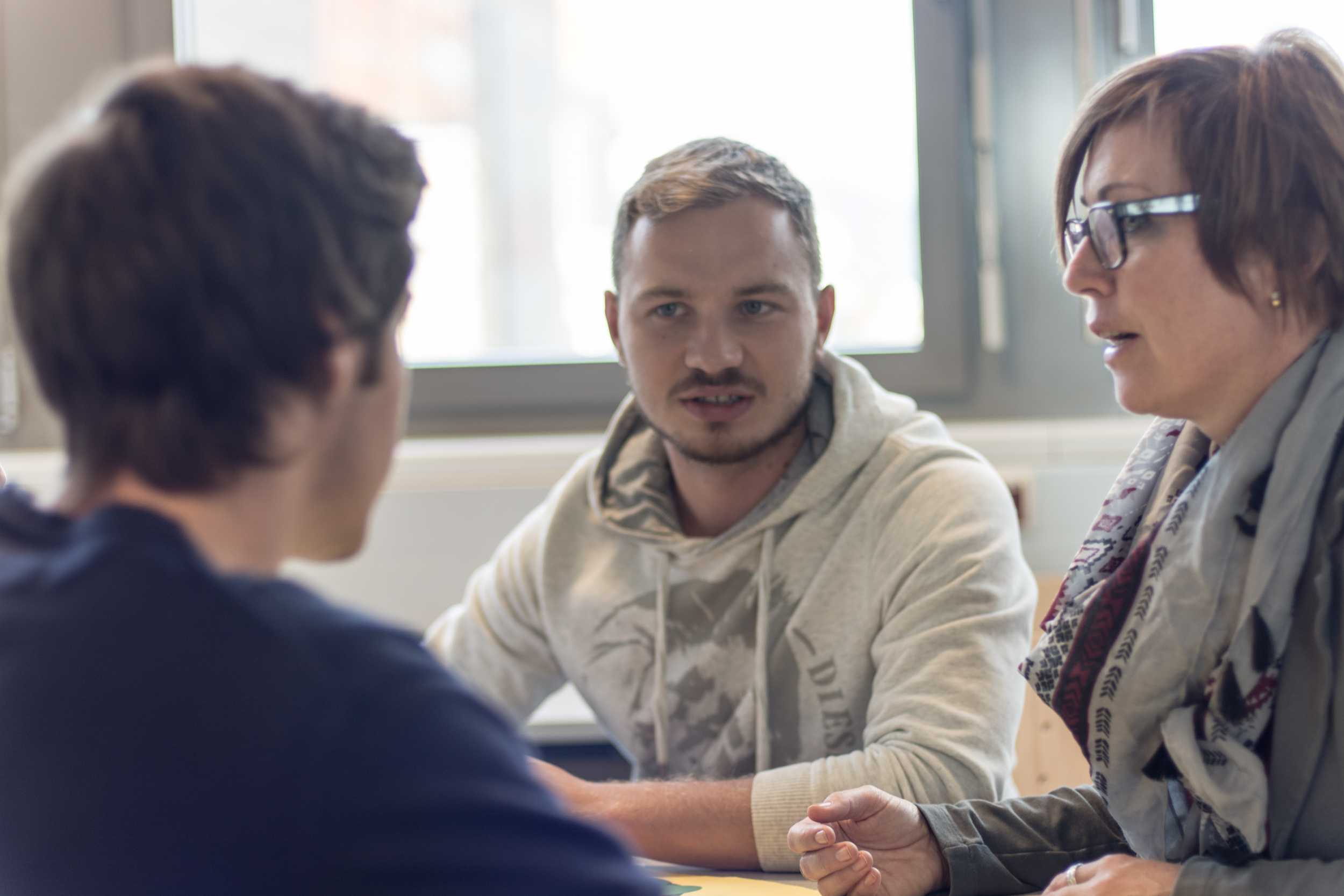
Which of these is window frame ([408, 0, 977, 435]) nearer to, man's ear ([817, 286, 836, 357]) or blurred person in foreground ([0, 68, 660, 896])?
man's ear ([817, 286, 836, 357])

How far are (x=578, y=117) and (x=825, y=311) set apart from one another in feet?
3.04

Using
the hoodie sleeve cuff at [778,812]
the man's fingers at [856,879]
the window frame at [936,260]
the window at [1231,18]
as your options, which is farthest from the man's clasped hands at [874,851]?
the window at [1231,18]

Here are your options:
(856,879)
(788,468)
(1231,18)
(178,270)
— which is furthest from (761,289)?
(1231,18)

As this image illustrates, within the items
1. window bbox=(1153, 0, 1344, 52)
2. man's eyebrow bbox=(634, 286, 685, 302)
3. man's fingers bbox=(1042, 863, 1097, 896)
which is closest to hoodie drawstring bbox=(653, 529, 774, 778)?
man's eyebrow bbox=(634, 286, 685, 302)

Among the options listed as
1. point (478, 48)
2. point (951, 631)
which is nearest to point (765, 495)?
point (951, 631)

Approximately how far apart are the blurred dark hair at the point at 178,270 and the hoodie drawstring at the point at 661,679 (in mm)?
1002

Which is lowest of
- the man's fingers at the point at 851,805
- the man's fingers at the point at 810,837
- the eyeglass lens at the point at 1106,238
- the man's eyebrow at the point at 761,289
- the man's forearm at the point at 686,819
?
the man's forearm at the point at 686,819

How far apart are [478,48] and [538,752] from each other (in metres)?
1.40

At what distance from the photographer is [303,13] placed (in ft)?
7.73

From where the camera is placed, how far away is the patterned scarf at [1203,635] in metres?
0.95

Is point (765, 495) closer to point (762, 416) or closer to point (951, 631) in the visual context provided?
point (762, 416)

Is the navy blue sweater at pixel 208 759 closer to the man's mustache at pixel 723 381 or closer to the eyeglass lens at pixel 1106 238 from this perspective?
the eyeglass lens at pixel 1106 238

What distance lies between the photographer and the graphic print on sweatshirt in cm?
142

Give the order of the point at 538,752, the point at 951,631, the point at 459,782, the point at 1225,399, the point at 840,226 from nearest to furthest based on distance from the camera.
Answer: the point at 459,782 < the point at 1225,399 < the point at 951,631 < the point at 538,752 < the point at 840,226
